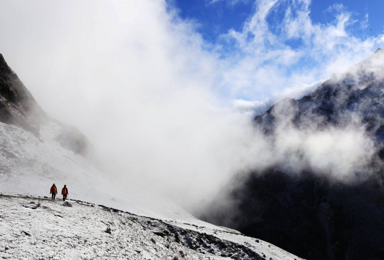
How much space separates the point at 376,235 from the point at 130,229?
369 ft

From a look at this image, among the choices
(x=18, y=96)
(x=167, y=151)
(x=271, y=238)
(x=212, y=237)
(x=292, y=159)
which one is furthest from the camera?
(x=167, y=151)

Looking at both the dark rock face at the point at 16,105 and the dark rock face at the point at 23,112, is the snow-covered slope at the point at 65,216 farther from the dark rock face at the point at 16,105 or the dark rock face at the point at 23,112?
the dark rock face at the point at 23,112

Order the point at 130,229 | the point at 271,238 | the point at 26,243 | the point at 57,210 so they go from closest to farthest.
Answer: the point at 26,243 < the point at 57,210 < the point at 130,229 < the point at 271,238

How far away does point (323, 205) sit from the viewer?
11994 centimetres

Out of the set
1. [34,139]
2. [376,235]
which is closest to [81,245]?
[34,139]

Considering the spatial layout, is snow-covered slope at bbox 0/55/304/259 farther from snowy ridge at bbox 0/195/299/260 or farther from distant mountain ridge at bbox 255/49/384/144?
distant mountain ridge at bbox 255/49/384/144

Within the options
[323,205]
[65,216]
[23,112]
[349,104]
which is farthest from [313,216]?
[65,216]

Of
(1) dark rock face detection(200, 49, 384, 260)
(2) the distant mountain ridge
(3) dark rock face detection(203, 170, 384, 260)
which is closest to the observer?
(3) dark rock face detection(203, 170, 384, 260)

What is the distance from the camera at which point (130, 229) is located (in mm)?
23188

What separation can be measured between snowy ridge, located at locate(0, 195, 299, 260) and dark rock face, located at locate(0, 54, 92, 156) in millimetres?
34926

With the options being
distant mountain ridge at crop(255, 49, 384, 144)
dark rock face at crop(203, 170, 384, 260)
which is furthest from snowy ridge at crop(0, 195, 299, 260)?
distant mountain ridge at crop(255, 49, 384, 144)

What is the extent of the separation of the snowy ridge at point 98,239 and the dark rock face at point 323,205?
91.3 meters

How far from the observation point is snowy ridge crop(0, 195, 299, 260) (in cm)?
1316

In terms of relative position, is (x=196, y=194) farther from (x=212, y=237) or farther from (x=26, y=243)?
(x=26, y=243)
